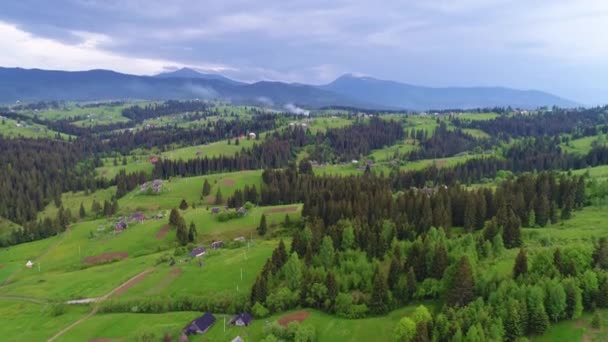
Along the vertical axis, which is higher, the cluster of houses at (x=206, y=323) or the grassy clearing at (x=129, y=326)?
the cluster of houses at (x=206, y=323)

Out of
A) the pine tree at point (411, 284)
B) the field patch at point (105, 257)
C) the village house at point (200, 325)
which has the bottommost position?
the field patch at point (105, 257)

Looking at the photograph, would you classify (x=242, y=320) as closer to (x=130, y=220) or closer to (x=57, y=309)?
(x=57, y=309)

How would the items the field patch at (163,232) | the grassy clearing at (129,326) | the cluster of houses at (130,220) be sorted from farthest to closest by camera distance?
the cluster of houses at (130,220), the field patch at (163,232), the grassy clearing at (129,326)

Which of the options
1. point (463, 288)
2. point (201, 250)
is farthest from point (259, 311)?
point (201, 250)

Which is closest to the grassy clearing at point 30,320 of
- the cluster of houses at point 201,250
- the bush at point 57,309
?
the bush at point 57,309

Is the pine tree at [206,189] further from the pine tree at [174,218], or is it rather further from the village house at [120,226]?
the pine tree at [174,218]
